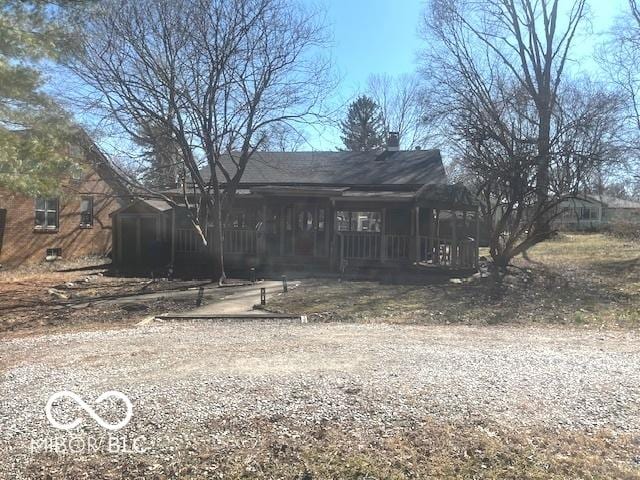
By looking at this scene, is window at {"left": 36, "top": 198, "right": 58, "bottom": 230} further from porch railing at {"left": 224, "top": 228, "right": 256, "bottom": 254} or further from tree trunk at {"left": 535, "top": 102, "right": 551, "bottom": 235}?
tree trunk at {"left": 535, "top": 102, "right": 551, "bottom": 235}

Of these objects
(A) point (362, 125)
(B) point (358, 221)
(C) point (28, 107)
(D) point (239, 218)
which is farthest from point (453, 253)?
(A) point (362, 125)

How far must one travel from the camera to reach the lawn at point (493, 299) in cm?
1048

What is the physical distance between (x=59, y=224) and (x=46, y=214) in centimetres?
70

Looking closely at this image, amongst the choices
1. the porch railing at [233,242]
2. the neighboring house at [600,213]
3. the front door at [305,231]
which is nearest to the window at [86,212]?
the porch railing at [233,242]

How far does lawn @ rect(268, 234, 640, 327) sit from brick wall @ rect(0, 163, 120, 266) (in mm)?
11652

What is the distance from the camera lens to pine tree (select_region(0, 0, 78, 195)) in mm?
Result: 10492

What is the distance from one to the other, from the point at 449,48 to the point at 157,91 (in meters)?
13.3

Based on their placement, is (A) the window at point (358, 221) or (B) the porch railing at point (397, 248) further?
(A) the window at point (358, 221)

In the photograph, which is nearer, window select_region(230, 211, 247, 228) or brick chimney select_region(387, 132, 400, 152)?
window select_region(230, 211, 247, 228)

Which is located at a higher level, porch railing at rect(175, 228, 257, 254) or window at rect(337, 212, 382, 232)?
window at rect(337, 212, 382, 232)

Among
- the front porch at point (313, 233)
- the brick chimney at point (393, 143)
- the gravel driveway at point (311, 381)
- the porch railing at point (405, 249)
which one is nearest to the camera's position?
the gravel driveway at point (311, 381)

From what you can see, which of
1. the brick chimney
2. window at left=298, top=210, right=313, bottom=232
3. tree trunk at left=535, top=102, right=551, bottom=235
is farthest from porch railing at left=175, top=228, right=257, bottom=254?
tree trunk at left=535, top=102, right=551, bottom=235

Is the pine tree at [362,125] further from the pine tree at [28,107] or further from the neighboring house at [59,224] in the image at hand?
the pine tree at [28,107]

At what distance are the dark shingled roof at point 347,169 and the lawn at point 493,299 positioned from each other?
577 cm
